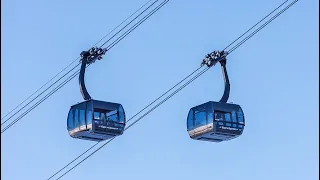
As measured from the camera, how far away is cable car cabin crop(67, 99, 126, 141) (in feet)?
148

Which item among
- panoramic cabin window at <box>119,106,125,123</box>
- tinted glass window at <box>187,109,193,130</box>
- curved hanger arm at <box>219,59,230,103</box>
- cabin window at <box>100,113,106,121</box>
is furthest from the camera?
curved hanger arm at <box>219,59,230,103</box>

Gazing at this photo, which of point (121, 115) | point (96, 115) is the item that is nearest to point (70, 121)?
point (96, 115)

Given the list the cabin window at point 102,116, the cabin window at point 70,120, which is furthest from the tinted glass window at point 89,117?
the cabin window at point 70,120

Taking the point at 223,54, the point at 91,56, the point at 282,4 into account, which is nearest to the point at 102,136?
the point at 91,56

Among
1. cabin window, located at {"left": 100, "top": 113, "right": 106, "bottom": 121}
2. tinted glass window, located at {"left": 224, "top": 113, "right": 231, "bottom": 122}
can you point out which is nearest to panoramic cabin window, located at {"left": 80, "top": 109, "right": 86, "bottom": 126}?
cabin window, located at {"left": 100, "top": 113, "right": 106, "bottom": 121}

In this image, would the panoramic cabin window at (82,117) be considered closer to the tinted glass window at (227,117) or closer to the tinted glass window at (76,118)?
the tinted glass window at (76,118)

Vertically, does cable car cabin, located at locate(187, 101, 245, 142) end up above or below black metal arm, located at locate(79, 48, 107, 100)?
below

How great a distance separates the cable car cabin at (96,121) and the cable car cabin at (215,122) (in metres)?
3.31

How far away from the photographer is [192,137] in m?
46.8

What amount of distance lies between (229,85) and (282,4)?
25.2ft

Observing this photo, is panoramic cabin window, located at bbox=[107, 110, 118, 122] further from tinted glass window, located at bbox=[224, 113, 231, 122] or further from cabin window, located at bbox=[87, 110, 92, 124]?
tinted glass window, located at bbox=[224, 113, 231, 122]

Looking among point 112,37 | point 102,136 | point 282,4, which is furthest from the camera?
point 112,37

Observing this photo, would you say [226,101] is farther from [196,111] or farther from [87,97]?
[87,97]

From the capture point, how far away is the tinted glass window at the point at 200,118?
4643 cm
